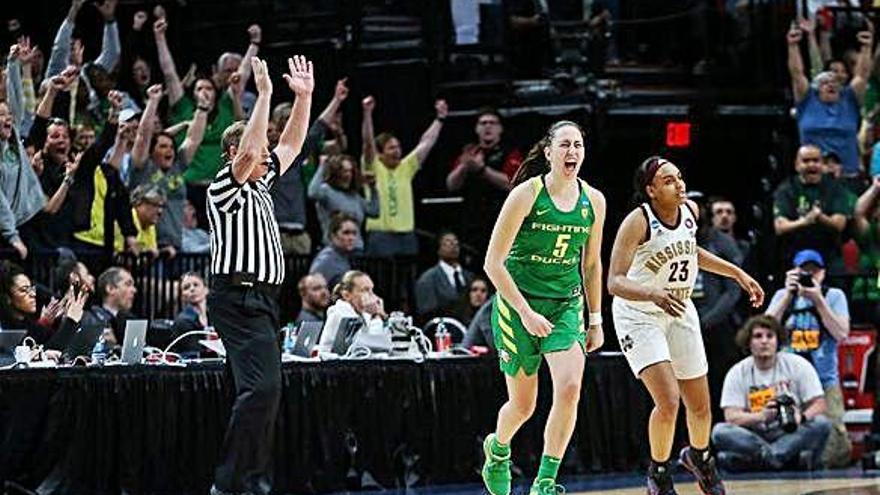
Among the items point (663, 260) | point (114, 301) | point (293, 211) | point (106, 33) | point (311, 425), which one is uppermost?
point (106, 33)

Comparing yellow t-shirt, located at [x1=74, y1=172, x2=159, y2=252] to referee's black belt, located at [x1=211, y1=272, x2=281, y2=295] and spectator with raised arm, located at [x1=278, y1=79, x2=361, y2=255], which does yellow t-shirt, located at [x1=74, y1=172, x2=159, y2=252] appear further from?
referee's black belt, located at [x1=211, y1=272, x2=281, y2=295]

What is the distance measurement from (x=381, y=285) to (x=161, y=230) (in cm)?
186

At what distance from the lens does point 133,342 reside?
12.4 metres

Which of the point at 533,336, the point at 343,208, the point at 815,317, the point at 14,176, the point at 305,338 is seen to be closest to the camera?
the point at 533,336

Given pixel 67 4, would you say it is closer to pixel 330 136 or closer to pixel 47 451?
pixel 330 136

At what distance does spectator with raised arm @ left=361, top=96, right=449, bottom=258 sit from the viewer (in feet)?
56.0

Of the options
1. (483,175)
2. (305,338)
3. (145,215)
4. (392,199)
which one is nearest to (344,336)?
(305,338)

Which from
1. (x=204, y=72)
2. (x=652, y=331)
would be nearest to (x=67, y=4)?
(x=204, y=72)

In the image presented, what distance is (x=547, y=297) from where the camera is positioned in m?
10.8

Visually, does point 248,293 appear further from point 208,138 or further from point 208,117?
point 208,138

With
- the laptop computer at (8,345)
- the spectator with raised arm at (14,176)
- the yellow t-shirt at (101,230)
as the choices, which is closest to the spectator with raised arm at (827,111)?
the yellow t-shirt at (101,230)

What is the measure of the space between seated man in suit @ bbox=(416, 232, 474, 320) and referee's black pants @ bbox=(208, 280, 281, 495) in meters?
5.84

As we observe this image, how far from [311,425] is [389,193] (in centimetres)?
429

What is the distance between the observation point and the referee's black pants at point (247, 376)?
10.2 m
